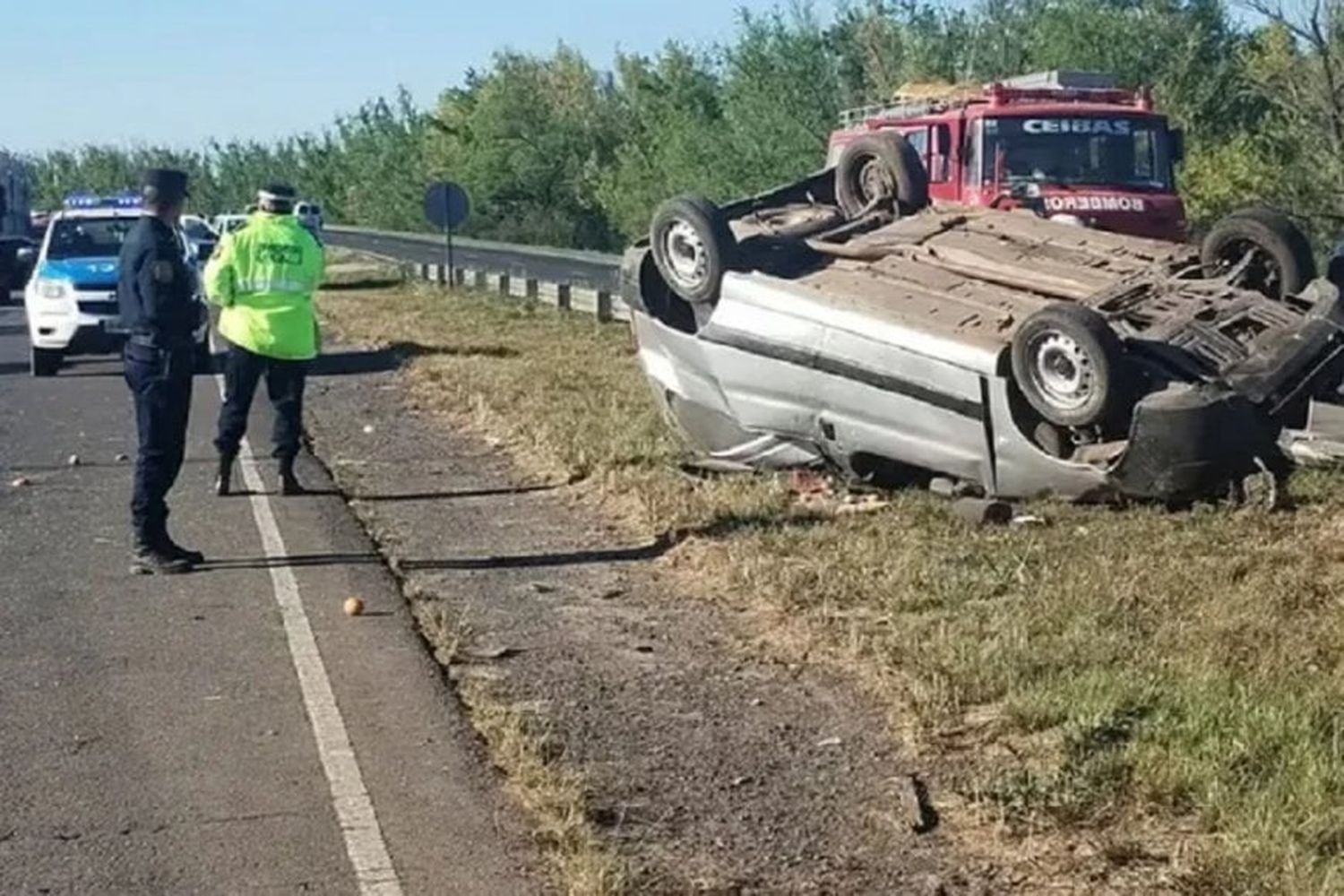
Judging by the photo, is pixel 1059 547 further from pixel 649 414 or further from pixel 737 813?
pixel 649 414

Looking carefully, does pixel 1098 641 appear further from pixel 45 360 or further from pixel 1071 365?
pixel 45 360

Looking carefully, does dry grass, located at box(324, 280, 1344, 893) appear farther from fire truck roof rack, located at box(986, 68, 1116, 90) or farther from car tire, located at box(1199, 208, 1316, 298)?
fire truck roof rack, located at box(986, 68, 1116, 90)

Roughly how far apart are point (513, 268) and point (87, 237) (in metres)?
24.8

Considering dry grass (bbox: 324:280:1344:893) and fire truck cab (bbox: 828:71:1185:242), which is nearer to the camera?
dry grass (bbox: 324:280:1344:893)

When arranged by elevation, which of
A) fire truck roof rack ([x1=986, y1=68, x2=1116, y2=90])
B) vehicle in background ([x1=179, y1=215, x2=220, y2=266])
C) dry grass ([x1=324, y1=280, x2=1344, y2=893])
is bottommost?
vehicle in background ([x1=179, y1=215, x2=220, y2=266])

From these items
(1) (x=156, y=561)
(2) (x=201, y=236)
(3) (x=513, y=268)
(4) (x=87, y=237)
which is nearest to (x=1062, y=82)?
(4) (x=87, y=237)

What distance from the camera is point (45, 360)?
833 inches

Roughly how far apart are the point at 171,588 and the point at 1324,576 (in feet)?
15.3

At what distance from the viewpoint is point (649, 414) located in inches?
555

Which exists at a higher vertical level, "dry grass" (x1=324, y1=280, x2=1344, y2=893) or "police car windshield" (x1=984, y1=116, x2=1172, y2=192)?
"police car windshield" (x1=984, y1=116, x2=1172, y2=192)

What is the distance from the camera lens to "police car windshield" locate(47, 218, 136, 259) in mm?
22047

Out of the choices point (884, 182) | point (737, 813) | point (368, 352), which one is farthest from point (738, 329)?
point (368, 352)

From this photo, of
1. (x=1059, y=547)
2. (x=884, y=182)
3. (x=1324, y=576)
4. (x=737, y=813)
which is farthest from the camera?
(x=884, y=182)

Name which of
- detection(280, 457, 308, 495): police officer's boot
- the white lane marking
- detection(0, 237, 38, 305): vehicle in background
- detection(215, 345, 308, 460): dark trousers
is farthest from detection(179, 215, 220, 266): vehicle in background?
the white lane marking
